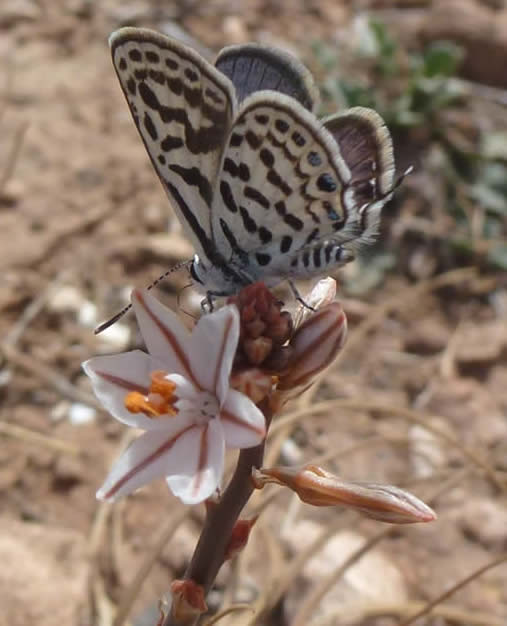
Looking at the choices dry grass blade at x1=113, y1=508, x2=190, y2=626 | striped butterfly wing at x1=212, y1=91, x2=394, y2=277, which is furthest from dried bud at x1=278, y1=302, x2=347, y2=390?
dry grass blade at x1=113, y1=508, x2=190, y2=626

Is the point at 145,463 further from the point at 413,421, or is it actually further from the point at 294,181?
the point at 413,421

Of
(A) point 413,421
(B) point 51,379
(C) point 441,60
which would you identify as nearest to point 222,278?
(A) point 413,421

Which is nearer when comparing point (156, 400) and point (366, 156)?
point (156, 400)

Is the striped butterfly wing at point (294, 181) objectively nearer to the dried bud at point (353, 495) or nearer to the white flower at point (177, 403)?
the white flower at point (177, 403)

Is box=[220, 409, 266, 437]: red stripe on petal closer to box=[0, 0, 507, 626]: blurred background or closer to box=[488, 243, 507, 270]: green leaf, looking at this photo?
box=[0, 0, 507, 626]: blurred background

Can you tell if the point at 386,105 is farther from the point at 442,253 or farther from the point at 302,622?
the point at 302,622

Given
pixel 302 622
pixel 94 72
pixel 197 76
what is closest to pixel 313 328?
pixel 197 76
